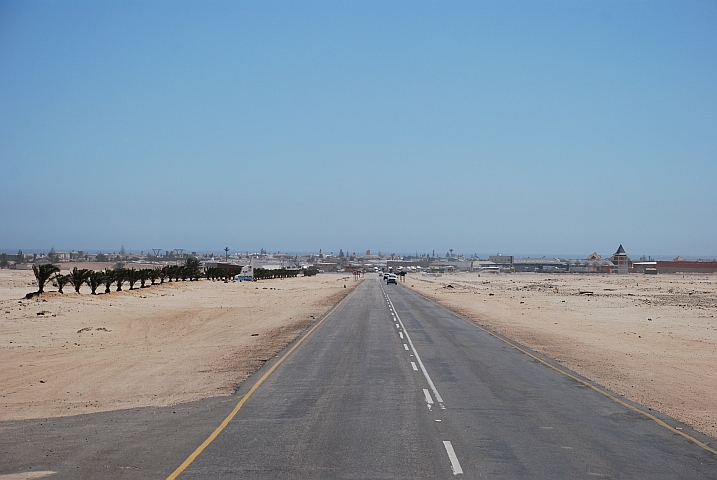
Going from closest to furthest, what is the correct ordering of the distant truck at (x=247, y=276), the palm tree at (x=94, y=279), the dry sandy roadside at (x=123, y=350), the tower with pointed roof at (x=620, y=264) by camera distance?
the dry sandy roadside at (x=123, y=350) < the palm tree at (x=94, y=279) < the distant truck at (x=247, y=276) < the tower with pointed roof at (x=620, y=264)

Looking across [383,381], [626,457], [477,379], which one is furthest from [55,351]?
[626,457]

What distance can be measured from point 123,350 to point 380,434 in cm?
1633

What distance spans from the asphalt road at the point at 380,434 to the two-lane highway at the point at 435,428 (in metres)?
0.03

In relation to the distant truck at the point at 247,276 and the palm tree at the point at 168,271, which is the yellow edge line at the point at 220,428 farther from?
the distant truck at the point at 247,276

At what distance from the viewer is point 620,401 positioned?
Result: 14484mm

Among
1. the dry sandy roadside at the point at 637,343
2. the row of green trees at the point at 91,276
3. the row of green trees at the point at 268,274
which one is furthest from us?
the row of green trees at the point at 268,274

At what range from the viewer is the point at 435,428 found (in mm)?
11242

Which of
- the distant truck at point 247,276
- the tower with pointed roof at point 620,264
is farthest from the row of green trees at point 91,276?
the tower with pointed roof at point 620,264

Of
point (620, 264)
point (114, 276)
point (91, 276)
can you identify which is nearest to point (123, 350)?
point (91, 276)

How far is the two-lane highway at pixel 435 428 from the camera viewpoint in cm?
897

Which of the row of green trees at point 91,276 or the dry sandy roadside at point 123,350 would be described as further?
the row of green trees at point 91,276

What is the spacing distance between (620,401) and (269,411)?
7359 millimetres

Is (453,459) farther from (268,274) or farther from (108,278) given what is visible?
(268,274)

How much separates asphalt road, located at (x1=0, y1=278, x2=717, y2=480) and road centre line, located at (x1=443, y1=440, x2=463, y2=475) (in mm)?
20
